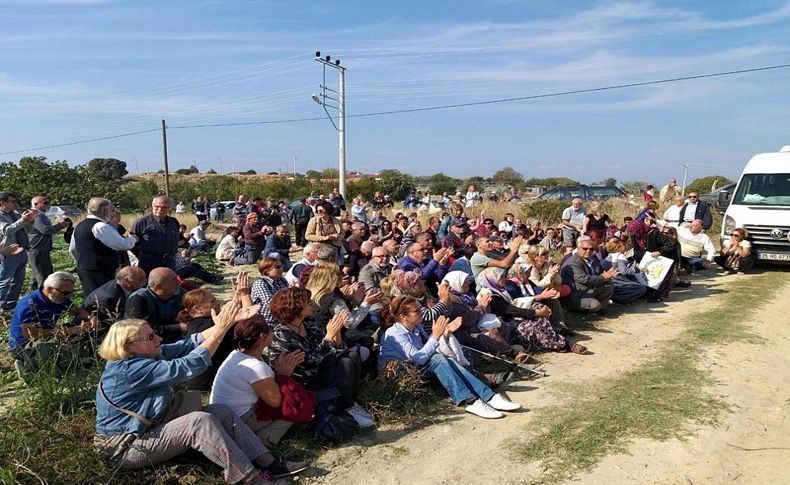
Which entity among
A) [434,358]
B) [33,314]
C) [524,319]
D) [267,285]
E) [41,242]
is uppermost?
[41,242]

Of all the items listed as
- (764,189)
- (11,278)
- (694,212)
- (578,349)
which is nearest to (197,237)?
(11,278)

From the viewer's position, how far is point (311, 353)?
4602 mm

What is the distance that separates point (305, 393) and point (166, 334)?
1.62 metres

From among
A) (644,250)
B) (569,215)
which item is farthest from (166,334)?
(569,215)

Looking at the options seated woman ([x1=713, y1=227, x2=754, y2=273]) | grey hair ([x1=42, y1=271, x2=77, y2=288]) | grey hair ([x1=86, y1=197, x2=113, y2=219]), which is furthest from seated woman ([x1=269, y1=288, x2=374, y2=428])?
seated woman ([x1=713, y1=227, x2=754, y2=273])

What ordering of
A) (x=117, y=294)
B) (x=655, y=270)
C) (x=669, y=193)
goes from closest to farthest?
1. (x=117, y=294)
2. (x=655, y=270)
3. (x=669, y=193)

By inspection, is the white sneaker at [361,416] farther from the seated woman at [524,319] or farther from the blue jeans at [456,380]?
the seated woman at [524,319]

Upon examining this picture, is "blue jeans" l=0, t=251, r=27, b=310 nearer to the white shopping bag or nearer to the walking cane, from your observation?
the walking cane

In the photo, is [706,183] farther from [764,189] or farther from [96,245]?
[96,245]

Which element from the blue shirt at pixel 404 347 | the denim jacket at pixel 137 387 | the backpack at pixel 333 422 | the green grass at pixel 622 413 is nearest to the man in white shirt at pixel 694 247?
the green grass at pixel 622 413

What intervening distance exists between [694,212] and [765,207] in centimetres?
130

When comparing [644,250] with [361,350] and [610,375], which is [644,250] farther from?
[361,350]

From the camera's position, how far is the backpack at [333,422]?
4276mm

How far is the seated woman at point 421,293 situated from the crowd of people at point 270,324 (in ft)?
0.05
